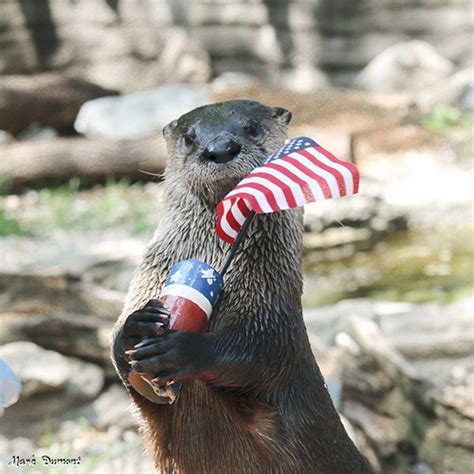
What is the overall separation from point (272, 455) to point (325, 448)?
147 millimetres

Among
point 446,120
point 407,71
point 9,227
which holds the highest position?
point 9,227

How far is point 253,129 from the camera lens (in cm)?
233

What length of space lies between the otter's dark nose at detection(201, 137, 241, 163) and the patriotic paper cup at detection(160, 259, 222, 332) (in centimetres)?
25

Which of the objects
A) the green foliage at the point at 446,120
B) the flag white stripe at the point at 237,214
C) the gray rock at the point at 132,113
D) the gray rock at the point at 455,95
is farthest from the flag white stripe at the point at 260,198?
the gray rock at the point at 455,95

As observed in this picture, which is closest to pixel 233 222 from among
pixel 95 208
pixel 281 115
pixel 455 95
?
pixel 281 115

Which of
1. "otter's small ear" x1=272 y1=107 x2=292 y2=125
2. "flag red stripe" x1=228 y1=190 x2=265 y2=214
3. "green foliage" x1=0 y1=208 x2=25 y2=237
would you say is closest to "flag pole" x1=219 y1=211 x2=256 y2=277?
"flag red stripe" x1=228 y1=190 x2=265 y2=214

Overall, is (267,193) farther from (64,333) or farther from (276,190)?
(64,333)

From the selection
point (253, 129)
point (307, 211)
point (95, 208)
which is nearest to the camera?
point (253, 129)

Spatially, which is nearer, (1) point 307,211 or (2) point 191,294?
(2) point 191,294

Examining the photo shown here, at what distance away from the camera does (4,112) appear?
984 centimetres

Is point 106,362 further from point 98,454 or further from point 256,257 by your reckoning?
point 256,257

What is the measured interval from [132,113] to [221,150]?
838cm

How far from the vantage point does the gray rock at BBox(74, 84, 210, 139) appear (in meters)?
10.1

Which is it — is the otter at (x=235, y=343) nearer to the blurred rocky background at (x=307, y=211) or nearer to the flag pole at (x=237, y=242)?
→ the flag pole at (x=237, y=242)
